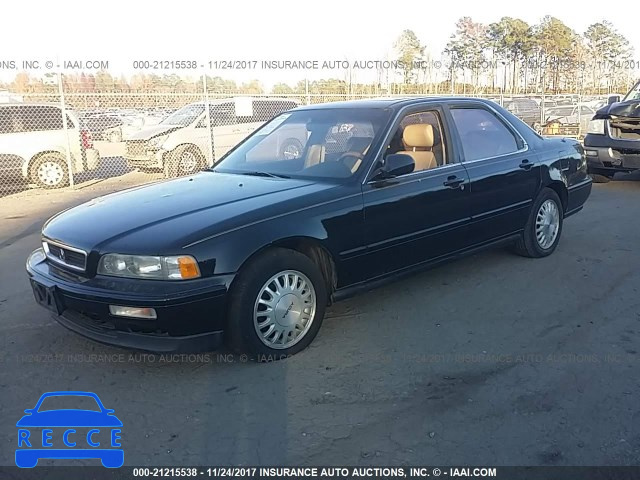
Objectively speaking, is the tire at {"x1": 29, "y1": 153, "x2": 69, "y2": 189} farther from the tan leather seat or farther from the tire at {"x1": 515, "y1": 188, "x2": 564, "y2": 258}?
the tire at {"x1": 515, "y1": 188, "x2": 564, "y2": 258}

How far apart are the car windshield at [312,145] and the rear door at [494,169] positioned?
0.92 meters

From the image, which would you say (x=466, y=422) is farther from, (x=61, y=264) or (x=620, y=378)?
(x=61, y=264)

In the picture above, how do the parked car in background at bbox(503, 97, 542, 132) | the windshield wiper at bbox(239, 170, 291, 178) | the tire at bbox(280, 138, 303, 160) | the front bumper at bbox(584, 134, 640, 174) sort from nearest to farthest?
the windshield wiper at bbox(239, 170, 291, 178) < the tire at bbox(280, 138, 303, 160) < the front bumper at bbox(584, 134, 640, 174) < the parked car in background at bbox(503, 97, 542, 132)

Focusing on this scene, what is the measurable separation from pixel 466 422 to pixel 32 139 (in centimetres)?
1136

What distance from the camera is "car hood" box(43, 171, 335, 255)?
3.36 meters

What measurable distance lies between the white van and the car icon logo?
956cm

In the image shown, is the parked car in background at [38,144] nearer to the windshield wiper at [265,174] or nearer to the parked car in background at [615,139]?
the windshield wiper at [265,174]

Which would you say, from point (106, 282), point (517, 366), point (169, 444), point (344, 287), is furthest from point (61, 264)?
point (517, 366)

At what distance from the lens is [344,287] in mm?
4078

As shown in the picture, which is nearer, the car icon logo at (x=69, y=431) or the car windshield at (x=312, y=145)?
the car icon logo at (x=69, y=431)

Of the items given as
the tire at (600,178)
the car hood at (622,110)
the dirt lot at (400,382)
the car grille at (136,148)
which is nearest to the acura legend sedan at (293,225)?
the dirt lot at (400,382)

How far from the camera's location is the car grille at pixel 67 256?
3459mm

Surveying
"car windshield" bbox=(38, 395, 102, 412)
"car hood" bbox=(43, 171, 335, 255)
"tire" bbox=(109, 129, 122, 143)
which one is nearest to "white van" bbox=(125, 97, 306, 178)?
"car hood" bbox=(43, 171, 335, 255)

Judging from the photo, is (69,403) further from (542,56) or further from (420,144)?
(542,56)
